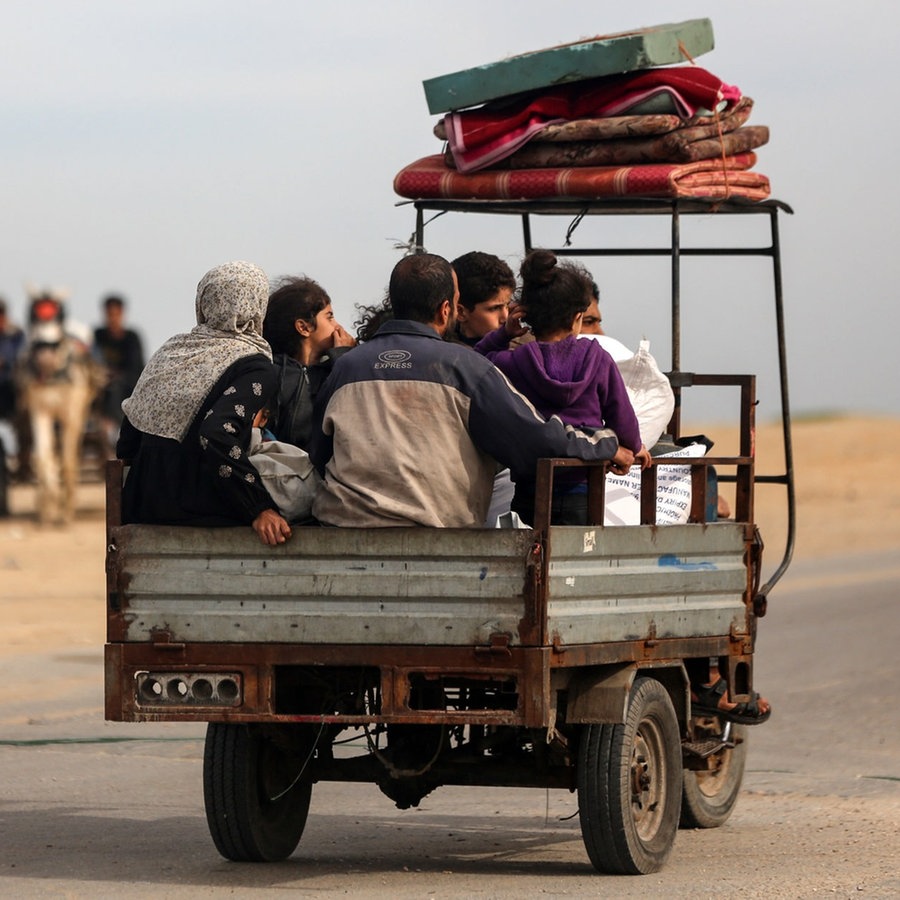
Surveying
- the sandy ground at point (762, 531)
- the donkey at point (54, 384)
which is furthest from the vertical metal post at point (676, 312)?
the donkey at point (54, 384)

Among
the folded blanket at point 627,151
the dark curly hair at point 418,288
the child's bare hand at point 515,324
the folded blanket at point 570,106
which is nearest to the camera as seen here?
the dark curly hair at point 418,288

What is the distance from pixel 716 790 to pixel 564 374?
2370 mm

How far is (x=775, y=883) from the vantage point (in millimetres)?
6992

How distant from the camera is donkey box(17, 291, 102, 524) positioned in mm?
23828

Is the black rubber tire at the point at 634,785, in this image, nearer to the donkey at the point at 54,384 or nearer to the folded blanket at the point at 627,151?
the folded blanket at the point at 627,151

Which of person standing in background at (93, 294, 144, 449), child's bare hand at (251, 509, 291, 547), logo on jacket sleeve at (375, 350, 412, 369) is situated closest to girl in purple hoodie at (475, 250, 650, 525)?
logo on jacket sleeve at (375, 350, 412, 369)

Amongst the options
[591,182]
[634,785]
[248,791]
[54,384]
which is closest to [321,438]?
[248,791]

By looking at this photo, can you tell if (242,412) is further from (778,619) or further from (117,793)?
(778,619)

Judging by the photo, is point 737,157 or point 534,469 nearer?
point 534,469

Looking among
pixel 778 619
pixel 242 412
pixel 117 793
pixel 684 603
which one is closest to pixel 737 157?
pixel 684 603

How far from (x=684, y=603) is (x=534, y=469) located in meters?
0.92

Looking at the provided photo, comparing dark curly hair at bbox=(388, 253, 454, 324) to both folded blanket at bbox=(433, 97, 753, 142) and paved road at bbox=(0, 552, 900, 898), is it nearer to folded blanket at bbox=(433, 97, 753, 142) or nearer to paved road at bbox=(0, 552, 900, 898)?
folded blanket at bbox=(433, 97, 753, 142)

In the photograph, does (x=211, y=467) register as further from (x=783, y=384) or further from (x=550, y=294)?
(x=783, y=384)

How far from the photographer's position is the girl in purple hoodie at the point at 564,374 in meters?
6.95
